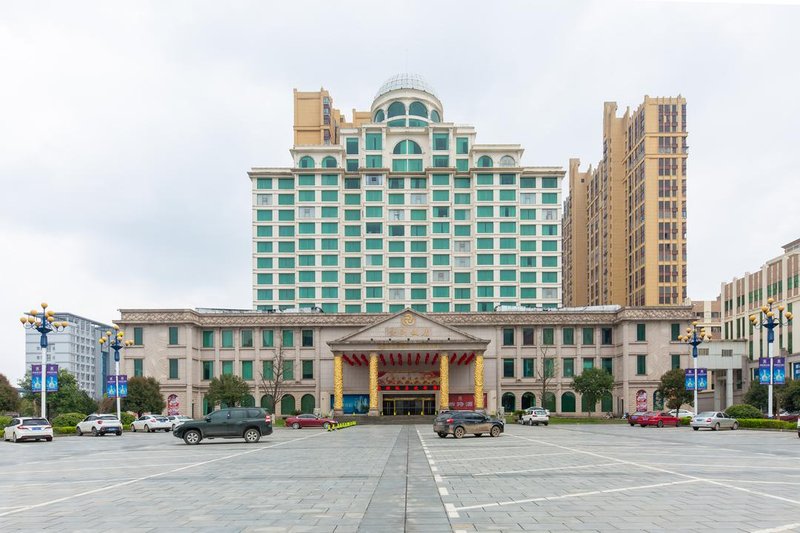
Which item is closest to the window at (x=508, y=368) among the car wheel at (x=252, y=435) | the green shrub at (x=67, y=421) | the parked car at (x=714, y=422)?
the parked car at (x=714, y=422)

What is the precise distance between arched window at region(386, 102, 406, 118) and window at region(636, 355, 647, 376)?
176 ft

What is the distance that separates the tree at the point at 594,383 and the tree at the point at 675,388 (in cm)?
539

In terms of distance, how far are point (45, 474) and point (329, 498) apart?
10.2 metres

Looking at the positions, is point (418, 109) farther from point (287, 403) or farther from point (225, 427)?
point (225, 427)

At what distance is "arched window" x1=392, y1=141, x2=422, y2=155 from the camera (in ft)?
332

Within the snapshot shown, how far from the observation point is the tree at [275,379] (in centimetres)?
7869

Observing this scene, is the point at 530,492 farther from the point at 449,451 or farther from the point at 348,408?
the point at 348,408

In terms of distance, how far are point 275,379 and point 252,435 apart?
46.2 meters

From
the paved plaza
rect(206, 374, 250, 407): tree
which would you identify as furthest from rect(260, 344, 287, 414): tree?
the paved plaza

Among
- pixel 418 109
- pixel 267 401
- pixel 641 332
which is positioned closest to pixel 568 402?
pixel 641 332

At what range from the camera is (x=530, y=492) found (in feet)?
46.9

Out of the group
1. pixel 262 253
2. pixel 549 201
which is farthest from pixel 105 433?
pixel 549 201

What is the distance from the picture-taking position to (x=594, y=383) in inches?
2795

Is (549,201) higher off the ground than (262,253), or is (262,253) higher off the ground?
(549,201)
